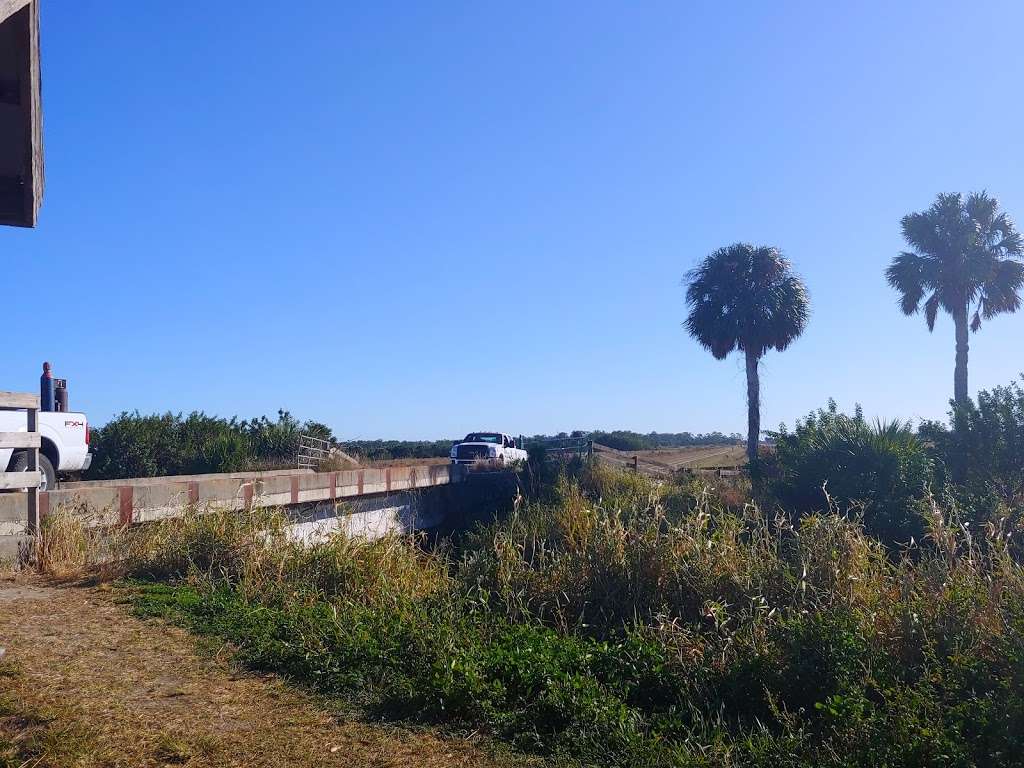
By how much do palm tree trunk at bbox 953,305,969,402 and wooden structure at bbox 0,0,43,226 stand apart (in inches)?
1341

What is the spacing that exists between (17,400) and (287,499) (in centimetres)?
838

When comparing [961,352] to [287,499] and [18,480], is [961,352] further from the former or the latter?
[18,480]

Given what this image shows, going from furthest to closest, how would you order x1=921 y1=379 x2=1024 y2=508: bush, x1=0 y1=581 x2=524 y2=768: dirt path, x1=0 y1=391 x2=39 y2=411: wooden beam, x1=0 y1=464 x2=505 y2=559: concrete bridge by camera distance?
x1=921 y1=379 x2=1024 y2=508: bush < x1=0 y1=464 x2=505 y2=559: concrete bridge < x1=0 y1=391 x2=39 y2=411: wooden beam < x1=0 y1=581 x2=524 y2=768: dirt path

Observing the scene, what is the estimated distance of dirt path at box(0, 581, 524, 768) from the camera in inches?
167

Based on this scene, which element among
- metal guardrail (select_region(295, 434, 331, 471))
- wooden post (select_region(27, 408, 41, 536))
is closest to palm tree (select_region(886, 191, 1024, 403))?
metal guardrail (select_region(295, 434, 331, 471))

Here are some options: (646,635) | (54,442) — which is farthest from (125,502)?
(646,635)

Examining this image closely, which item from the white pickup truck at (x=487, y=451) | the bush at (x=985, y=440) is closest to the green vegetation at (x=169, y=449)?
the white pickup truck at (x=487, y=451)

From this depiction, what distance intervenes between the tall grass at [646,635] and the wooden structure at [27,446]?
1136 millimetres

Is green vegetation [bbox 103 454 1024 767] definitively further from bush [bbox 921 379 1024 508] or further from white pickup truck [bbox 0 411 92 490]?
bush [bbox 921 379 1024 508]

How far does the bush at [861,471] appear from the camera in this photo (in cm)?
1686

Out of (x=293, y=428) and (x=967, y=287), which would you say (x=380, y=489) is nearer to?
(x=293, y=428)

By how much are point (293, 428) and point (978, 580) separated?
1218 inches

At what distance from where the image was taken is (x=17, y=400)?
29.1 feet

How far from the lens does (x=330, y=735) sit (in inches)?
186
